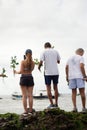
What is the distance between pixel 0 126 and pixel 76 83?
4548 millimetres

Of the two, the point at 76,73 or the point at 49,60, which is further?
the point at 49,60

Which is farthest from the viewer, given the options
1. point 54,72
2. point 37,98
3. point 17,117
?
point 37,98

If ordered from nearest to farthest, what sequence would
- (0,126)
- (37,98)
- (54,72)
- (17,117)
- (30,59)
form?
(0,126)
(17,117)
(30,59)
(54,72)
(37,98)

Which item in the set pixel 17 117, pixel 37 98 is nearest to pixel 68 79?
pixel 17 117

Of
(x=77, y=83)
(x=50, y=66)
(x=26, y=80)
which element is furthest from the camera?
(x=50, y=66)

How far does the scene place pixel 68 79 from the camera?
18078mm

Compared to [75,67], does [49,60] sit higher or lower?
higher

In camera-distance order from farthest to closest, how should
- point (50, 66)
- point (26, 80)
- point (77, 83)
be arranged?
point (50, 66) < point (77, 83) < point (26, 80)

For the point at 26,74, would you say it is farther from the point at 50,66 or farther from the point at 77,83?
the point at 77,83

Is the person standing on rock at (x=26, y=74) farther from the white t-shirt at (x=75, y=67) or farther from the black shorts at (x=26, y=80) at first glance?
the white t-shirt at (x=75, y=67)

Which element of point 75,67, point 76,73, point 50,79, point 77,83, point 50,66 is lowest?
point 77,83

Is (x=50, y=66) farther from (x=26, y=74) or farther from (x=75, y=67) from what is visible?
(x=26, y=74)

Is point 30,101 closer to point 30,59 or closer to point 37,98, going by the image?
point 30,59

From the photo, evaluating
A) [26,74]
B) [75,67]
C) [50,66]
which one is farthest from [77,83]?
[26,74]
